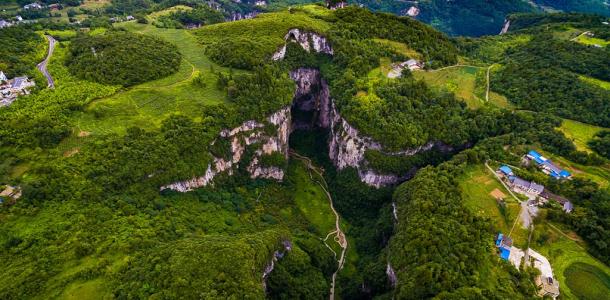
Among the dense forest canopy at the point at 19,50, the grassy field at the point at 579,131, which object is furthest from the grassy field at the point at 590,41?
the dense forest canopy at the point at 19,50

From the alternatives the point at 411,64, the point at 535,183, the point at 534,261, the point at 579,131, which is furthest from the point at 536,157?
the point at 411,64

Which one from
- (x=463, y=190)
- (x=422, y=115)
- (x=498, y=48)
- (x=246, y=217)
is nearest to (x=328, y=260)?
(x=246, y=217)

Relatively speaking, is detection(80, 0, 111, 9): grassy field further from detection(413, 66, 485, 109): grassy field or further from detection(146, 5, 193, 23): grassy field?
detection(413, 66, 485, 109): grassy field

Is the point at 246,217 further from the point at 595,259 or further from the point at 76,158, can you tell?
the point at 595,259

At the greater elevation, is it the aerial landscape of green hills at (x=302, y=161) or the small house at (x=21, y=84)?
the small house at (x=21, y=84)

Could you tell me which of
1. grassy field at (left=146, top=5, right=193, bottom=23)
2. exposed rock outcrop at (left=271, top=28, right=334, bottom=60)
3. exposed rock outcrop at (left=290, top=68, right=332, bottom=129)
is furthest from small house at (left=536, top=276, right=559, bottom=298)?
grassy field at (left=146, top=5, right=193, bottom=23)

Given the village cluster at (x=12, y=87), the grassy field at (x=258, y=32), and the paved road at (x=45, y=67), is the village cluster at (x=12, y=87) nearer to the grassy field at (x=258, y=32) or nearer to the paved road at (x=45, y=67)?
the paved road at (x=45, y=67)
